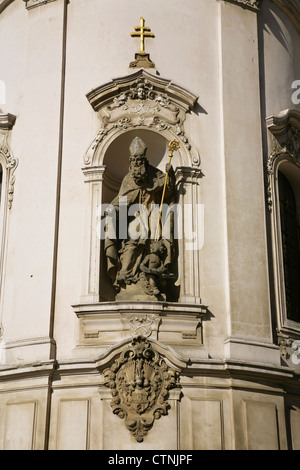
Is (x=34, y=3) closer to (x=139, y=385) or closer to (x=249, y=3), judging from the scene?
(x=249, y=3)

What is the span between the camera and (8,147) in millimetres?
16203

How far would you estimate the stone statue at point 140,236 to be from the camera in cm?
1458

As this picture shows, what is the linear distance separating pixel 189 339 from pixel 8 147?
4.77m

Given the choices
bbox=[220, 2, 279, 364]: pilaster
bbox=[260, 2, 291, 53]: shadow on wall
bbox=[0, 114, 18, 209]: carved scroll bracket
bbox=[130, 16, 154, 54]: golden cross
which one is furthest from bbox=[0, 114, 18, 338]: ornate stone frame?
bbox=[260, 2, 291, 53]: shadow on wall

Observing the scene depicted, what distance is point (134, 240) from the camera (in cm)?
1480

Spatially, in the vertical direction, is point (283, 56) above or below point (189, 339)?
above

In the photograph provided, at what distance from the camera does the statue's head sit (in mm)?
15055

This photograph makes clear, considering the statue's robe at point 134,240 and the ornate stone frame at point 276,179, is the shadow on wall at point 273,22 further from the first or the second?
the statue's robe at point 134,240

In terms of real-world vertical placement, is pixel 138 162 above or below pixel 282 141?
below

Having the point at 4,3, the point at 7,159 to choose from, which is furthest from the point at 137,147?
A: the point at 4,3

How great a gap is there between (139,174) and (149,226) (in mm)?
850
